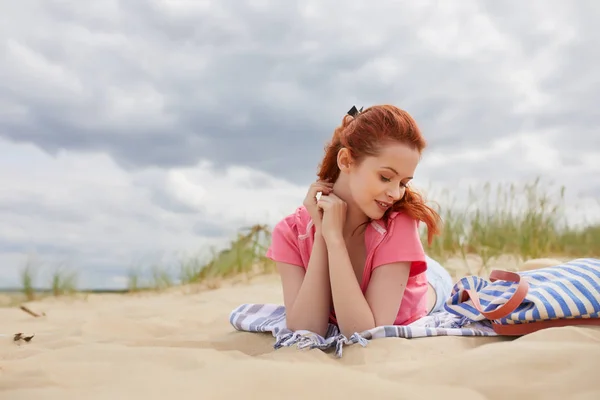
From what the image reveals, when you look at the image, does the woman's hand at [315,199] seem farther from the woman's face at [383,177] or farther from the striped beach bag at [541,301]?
the striped beach bag at [541,301]

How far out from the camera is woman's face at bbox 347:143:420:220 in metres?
2.83

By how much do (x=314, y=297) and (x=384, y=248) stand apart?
411 millimetres

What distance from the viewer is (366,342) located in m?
2.79

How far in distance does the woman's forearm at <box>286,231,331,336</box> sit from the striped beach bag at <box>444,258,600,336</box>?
2.56 ft

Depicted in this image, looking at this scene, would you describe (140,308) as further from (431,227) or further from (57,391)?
(57,391)

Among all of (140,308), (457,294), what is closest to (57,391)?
(457,294)

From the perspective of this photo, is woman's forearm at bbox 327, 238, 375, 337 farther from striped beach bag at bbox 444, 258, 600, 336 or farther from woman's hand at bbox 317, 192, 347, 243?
striped beach bag at bbox 444, 258, 600, 336

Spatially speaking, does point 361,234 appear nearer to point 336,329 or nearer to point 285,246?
point 285,246

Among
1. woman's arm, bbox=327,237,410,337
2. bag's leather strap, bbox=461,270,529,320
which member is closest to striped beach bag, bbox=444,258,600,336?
bag's leather strap, bbox=461,270,529,320

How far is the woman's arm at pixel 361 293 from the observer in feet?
9.61

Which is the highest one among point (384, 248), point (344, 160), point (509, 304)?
point (344, 160)

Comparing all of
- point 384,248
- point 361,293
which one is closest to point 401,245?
point 384,248

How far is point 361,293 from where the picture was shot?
116 inches

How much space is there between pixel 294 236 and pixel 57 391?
1536 millimetres
